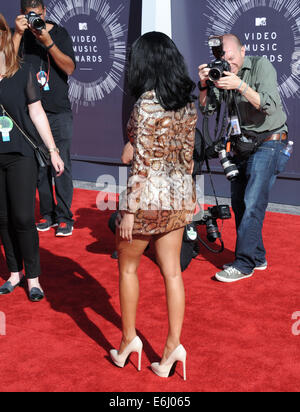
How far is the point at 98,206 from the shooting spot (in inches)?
251

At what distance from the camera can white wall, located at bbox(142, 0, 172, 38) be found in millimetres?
6359

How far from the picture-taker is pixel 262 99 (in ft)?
12.4

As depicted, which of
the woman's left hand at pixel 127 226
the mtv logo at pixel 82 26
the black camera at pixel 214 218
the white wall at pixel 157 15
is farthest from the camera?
the mtv logo at pixel 82 26

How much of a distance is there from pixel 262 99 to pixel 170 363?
195 cm

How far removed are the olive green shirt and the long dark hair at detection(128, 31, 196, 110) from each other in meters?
1.47

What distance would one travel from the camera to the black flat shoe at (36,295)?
3.80 meters

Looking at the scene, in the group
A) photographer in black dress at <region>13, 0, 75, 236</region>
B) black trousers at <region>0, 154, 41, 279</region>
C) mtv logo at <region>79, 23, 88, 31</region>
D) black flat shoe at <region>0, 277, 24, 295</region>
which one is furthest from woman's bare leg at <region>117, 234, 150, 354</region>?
mtv logo at <region>79, 23, 88, 31</region>

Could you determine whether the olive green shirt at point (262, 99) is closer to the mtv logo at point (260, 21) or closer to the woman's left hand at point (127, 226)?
the woman's left hand at point (127, 226)

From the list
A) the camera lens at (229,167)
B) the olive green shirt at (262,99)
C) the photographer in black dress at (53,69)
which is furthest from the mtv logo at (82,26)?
the camera lens at (229,167)

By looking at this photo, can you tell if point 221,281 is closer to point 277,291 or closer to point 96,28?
point 277,291

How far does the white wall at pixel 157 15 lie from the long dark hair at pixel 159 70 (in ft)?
13.5

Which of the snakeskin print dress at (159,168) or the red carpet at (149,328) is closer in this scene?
the snakeskin print dress at (159,168)

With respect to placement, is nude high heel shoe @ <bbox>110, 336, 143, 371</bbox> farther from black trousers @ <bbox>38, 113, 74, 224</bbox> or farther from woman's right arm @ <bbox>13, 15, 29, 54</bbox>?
woman's right arm @ <bbox>13, 15, 29, 54</bbox>

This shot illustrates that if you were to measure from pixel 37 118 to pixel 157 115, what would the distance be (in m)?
1.38
